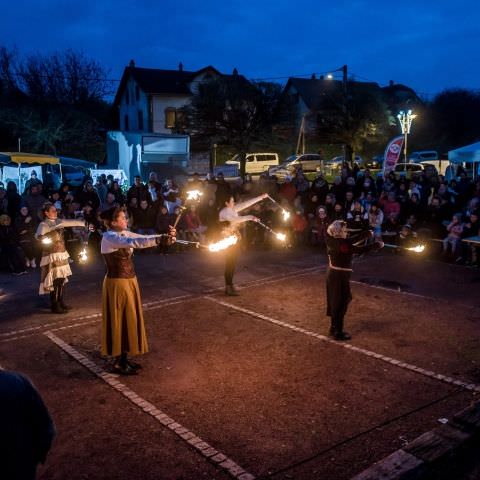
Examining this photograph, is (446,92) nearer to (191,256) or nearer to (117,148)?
(117,148)

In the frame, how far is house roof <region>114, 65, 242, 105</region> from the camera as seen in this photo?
4944 cm

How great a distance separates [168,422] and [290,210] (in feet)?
41.3

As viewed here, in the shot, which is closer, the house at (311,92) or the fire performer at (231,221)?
the fire performer at (231,221)

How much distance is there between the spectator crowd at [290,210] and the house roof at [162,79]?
1259 inches

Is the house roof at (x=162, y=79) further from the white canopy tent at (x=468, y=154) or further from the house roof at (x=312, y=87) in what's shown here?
the white canopy tent at (x=468, y=154)

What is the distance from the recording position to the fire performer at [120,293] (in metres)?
7.03

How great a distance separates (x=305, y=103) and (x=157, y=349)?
176 feet

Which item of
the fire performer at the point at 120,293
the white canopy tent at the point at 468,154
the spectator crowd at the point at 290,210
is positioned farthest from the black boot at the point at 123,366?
the white canopy tent at the point at 468,154

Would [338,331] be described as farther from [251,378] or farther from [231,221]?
[231,221]

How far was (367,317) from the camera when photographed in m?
9.69

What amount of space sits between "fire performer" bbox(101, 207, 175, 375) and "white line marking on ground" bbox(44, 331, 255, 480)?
1.16ft

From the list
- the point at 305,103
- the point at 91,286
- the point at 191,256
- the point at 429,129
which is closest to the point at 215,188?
the point at 191,256

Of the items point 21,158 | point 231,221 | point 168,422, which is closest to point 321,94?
point 21,158

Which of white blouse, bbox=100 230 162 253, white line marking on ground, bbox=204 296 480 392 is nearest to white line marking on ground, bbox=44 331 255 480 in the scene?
white blouse, bbox=100 230 162 253
